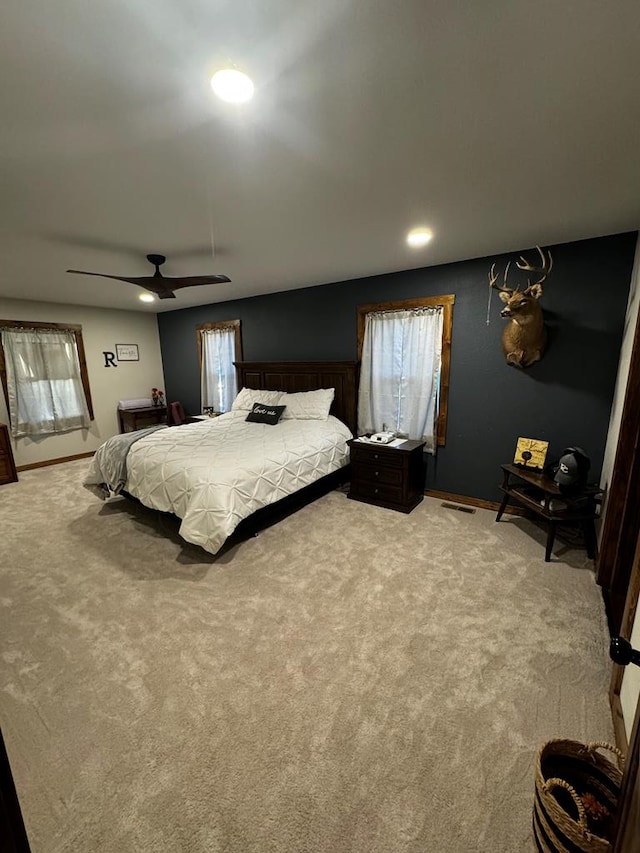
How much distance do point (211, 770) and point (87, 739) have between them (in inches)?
22.0

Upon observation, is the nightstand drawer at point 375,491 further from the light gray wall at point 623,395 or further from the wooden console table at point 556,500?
the light gray wall at point 623,395

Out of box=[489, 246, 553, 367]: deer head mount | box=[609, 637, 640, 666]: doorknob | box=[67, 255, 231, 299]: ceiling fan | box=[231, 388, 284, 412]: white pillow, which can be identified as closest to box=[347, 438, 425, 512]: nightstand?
box=[489, 246, 553, 367]: deer head mount

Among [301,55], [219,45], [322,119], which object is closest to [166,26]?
[219,45]

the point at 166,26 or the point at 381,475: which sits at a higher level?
the point at 166,26

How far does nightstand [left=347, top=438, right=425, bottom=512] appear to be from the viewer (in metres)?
3.41

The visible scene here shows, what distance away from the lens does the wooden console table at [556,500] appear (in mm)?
2523

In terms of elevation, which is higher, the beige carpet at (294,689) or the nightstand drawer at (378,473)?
the nightstand drawer at (378,473)

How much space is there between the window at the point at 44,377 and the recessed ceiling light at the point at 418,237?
5.18 metres

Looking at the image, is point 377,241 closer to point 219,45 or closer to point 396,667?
point 219,45

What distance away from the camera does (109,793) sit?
124 centimetres

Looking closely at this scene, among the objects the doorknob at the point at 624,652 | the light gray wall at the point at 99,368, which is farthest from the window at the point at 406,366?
the light gray wall at the point at 99,368

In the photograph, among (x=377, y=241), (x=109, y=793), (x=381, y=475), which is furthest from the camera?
(x=381, y=475)

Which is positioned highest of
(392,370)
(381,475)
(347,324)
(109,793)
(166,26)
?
(166,26)

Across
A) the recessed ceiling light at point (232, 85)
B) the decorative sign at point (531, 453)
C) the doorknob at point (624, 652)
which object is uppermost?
the recessed ceiling light at point (232, 85)
